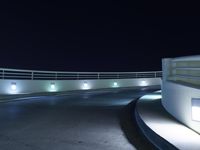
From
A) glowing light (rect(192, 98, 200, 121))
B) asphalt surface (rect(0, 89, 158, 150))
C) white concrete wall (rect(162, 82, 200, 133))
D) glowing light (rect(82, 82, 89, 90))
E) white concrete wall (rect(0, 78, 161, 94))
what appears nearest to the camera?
asphalt surface (rect(0, 89, 158, 150))

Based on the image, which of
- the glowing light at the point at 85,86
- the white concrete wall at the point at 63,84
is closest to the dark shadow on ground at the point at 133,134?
the white concrete wall at the point at 63,84

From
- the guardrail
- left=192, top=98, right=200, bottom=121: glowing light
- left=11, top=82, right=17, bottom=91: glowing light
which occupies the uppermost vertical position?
the guardrail

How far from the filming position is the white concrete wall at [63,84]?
72.3 ft

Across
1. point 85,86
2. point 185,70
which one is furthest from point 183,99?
point 85,86

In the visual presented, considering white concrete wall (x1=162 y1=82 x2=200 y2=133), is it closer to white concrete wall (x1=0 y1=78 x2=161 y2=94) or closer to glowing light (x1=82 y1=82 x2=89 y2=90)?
white concrete wall (x1=0 y1=78 x2=161 y2=94)

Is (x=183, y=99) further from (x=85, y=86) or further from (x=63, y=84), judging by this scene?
(x=85, y=86)

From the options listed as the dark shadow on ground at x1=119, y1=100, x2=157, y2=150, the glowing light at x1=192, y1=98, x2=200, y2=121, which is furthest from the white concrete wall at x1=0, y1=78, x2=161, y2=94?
the glowing light at x1=192, y1=98, x2=200, y2=121

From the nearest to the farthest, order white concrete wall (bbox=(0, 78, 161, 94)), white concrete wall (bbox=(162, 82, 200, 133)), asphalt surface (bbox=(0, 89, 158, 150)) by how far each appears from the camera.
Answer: asphalt surface (bbox=(0, 89, 158, 150)) < white concrete wall (bbox=(162, 82, 200, 133)) < white concrete wall (bbox=(0, 78, 161, 94))

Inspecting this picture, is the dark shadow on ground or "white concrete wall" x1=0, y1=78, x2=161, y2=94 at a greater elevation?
"white concrete wall" x1=0, y1=78, x2=161, y2=94

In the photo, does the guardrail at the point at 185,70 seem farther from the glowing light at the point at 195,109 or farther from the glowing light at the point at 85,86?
the glowing light at the point at 85,86

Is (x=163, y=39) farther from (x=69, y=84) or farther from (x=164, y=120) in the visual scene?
(x=164, y=120)

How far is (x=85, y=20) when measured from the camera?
133 meters

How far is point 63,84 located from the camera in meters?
28.2

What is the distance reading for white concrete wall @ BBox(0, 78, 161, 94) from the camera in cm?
2205
